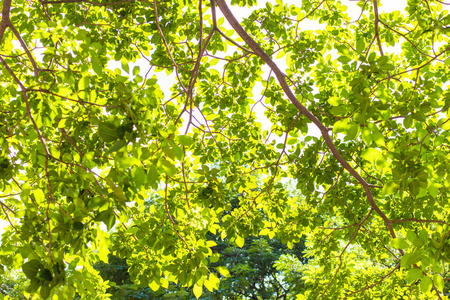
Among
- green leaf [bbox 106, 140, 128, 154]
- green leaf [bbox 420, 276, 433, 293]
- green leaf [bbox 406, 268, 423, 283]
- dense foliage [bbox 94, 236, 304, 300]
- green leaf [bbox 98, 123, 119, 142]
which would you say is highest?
dense foliage [bbox 94, 236, 304, 300]

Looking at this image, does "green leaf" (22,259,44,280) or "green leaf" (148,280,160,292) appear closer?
"green leaf" (22,259,44,280)

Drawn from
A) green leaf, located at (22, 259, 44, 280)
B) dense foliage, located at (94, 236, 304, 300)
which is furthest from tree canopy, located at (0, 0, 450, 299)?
dense foliage, located at (94, 236, 304, 300)

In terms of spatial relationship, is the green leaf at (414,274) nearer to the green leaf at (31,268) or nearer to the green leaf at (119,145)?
the green leaf at (119,145)

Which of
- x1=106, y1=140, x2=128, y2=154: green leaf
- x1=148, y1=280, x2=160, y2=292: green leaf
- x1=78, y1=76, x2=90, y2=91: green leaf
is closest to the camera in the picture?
x1=106, y1=140, x2=128, y2=154: green leaf

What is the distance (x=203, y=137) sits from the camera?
3.76m

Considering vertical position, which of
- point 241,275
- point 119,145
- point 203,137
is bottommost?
point 119,145

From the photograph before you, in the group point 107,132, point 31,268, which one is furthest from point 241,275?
point 107,132

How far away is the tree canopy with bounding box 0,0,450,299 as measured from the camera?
193 centimetres

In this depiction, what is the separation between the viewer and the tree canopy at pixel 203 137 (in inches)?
75.9

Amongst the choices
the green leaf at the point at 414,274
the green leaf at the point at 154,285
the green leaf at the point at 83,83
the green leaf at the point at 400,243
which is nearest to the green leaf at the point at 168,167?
the green leaf at the point at 83,83

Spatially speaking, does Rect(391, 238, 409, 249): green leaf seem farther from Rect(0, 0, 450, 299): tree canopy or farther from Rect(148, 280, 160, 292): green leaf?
Rect(148, 280, 160, 292): green leaf

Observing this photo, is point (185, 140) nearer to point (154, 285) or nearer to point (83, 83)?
point (83, 83)

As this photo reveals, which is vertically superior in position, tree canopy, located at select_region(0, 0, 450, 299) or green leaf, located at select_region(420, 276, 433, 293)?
tree canopy, located at select_region(0, 0, 450, 299)

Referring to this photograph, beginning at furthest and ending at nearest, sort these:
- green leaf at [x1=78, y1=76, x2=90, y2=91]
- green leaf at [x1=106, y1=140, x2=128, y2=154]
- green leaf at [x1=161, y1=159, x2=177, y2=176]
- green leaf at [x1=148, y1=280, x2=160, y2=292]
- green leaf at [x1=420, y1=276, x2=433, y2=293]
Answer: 1. green leaf at [x1=148, y1=280, x2=160, y2=292]
2. green leaf at [x1=78, y1=76, x2=90, y2=91]
3. green leaf at [x1=420, y1=276, x2=433, y2=293]
4. green leaf at [x1=161, y1=159, x2=177, y2=176]
5. green leaf at [x1=106, y1=140, x2=128, y2=154]
